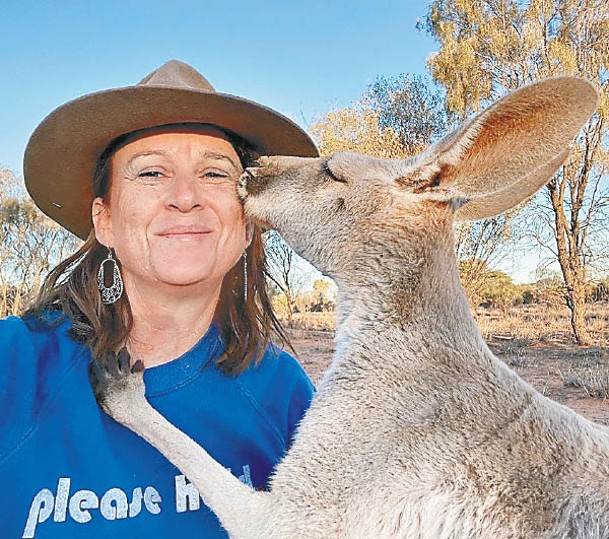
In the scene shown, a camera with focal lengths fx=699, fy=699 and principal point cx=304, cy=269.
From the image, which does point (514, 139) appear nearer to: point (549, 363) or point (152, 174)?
point (152, 174)

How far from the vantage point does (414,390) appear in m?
2.20

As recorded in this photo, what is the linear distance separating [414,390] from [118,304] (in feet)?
4.16

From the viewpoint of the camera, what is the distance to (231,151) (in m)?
2.78

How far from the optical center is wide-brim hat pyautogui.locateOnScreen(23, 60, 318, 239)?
98.1 inches

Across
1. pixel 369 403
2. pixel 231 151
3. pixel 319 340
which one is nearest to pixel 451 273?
pixel 369 403

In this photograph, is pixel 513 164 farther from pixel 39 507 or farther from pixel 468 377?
pixel 39 507

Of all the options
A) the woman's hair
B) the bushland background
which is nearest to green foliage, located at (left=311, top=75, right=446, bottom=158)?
the bushland background

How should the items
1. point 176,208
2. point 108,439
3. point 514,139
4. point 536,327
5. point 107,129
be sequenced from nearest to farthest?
point 514,139 → point 108,439 → point 176,208 → point 107,129 → point 536,327

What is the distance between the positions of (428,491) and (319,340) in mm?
17920

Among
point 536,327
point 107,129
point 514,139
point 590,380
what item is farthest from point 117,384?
point 536,327

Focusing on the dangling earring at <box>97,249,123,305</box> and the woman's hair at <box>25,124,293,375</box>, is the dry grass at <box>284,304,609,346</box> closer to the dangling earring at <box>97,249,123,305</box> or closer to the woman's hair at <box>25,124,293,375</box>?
the woman's hair at <box>25,124,293,375</box>

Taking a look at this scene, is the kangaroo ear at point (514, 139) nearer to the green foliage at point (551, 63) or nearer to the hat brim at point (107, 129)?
the hat brim at point (107, 129)

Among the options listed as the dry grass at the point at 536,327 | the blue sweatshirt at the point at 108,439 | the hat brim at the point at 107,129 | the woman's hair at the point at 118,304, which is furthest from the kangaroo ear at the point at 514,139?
the dry grass at the point at 536,327

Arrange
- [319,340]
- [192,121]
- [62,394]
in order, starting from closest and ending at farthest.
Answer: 1. [62,394]
2. [192,121]
3. [319,340]
